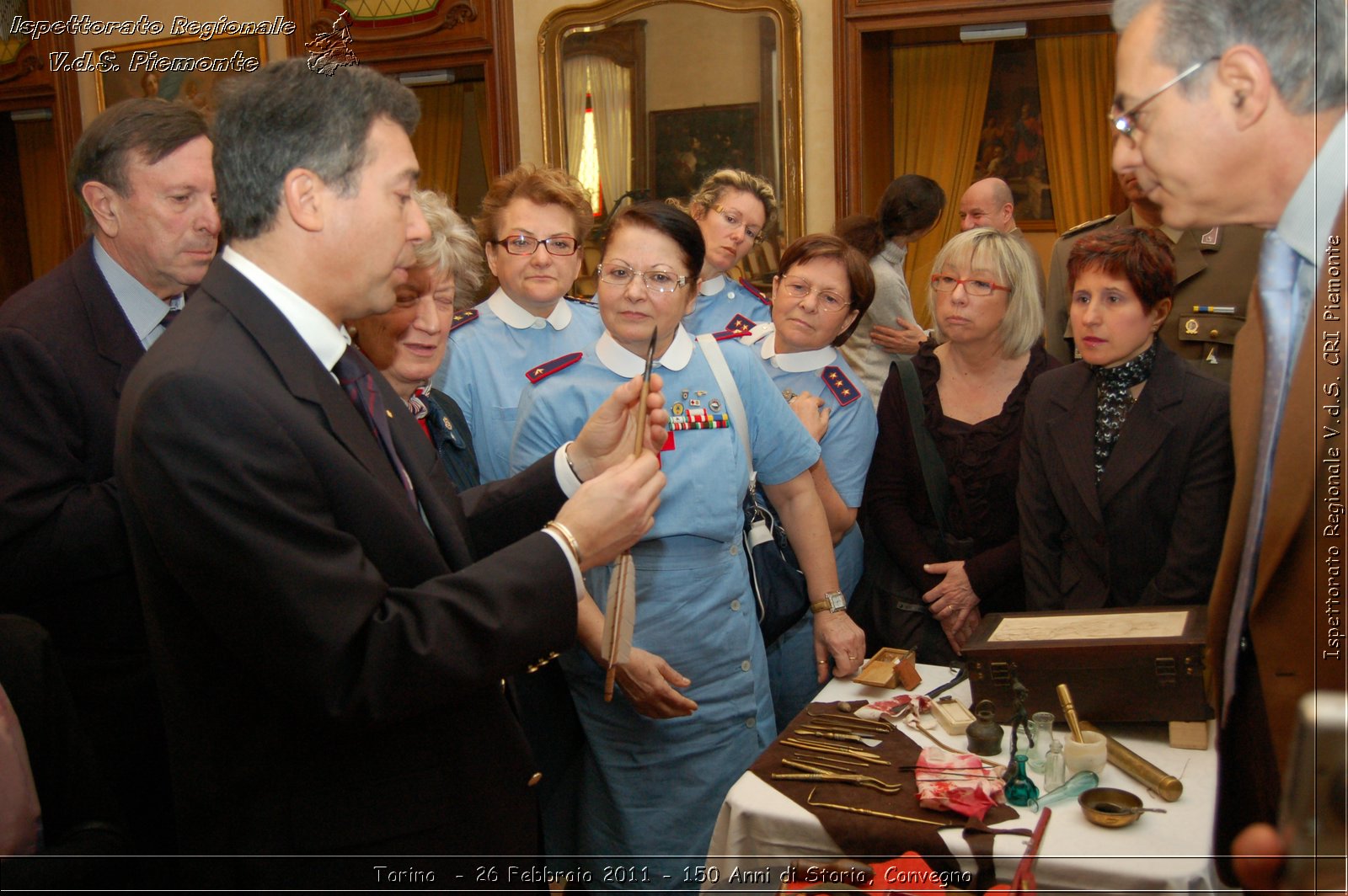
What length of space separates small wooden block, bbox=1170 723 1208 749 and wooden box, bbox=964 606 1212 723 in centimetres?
2

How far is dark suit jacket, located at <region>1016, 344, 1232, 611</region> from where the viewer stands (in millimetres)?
2441

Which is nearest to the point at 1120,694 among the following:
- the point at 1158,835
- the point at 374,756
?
the point at 1158,835

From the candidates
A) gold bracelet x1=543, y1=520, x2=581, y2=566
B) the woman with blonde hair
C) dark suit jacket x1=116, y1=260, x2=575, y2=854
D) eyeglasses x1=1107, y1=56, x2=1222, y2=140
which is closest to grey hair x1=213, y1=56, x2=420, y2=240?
dark suit jacket x1=116, y1=260, x2=575, y2=854

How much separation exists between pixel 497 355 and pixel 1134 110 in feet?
7.78

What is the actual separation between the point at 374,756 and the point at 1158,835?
4.23 feet

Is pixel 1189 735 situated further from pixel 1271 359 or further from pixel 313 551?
pixel 313 551

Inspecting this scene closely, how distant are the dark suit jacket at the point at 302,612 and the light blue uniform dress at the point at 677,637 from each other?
36.9 inches

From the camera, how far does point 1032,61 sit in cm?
676

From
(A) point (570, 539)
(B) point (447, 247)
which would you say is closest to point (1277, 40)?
(A) point (570, 539)

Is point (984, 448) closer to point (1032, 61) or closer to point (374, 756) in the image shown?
point (374, 756)

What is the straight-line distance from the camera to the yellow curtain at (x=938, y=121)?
660 centimetres

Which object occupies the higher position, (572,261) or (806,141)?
(806,141)

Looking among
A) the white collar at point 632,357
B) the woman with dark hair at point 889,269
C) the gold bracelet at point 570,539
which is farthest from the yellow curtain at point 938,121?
the gold bracelet at point 570,539

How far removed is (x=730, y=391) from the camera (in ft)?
8.69
